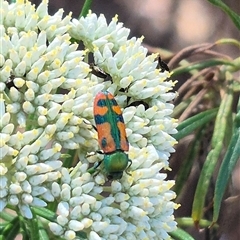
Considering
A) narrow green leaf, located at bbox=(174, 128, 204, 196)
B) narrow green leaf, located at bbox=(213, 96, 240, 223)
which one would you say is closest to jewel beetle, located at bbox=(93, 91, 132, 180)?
narrow green leaf, located at bbox=(213, 96, 240, 223)

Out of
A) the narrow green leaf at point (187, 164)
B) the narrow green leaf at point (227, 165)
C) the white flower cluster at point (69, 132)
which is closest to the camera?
the white flower cluster at point (69, 132)

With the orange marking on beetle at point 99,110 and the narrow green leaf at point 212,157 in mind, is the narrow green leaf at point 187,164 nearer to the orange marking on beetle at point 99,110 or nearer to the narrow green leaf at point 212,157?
the narrow green leaf at point 212,157

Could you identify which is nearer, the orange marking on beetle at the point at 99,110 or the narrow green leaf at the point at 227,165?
the orange marking on beetle at the point at 99,110

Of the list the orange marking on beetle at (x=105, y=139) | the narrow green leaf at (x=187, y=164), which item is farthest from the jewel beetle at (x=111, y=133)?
the narrow green leaf at (x=187, y=164)

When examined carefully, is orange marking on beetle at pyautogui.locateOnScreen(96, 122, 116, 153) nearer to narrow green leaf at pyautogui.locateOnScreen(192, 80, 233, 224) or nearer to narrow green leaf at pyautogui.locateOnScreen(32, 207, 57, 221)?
narrow green leaf at pyautogui.locateOnScreen(32, 207, 57, 221)

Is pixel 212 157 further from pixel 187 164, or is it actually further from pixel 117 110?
pixel 117 110

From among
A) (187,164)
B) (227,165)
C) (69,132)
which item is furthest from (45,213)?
(187,164)
